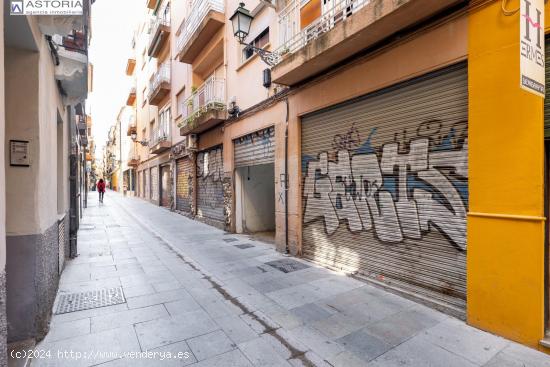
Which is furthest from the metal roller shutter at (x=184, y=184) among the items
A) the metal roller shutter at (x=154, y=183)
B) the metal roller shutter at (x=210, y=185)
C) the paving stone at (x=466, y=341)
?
the paving stone at (x=466, y=341)

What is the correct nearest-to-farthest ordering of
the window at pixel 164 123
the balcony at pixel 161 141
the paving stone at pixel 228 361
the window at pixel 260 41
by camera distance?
the paving stone at pixel 228 361, the window at pixel 260 41, the balcony at pixel 161 141, the window at pixel 164 123

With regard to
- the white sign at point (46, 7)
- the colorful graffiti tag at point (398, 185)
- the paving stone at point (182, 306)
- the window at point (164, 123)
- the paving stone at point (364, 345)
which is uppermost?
the window at point (164, 123)

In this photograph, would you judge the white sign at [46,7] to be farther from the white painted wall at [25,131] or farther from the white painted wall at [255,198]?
the white painted wall at [255,198]

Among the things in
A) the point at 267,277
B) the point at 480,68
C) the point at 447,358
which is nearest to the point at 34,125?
the point at 267,277

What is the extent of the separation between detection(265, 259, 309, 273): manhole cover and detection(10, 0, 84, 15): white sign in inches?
191

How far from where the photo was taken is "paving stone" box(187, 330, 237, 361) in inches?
118

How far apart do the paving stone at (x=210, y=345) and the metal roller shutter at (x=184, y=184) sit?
10.6 metres

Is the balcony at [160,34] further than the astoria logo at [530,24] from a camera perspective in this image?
Yes

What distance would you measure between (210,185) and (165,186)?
8.29 meters

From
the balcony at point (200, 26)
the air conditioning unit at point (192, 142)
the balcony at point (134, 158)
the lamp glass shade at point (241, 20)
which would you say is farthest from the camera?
the balcony at point (134, 158)

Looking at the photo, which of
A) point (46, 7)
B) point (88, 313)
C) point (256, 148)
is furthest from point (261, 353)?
point (256, 148)

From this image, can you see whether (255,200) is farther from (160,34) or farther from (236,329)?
(160,34)

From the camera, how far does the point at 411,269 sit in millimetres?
4434

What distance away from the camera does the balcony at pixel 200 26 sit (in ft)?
32.7
